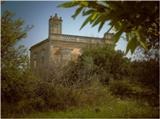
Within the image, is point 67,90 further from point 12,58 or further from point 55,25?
point 55,25

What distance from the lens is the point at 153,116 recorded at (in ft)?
35.5

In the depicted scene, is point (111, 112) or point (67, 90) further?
point (67, 90)

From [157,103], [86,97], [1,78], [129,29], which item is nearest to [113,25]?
[129,29]

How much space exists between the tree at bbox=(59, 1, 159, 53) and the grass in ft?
29.2

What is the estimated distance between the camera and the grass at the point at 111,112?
436 inches

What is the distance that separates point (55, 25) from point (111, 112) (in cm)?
1730

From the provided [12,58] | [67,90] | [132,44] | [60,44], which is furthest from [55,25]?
[132,44]

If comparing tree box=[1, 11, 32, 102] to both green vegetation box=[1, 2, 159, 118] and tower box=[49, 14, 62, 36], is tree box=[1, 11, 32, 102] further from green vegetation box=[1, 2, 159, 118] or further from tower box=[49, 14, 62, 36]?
tower box=[49, 14, 62, 36]

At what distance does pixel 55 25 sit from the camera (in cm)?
2814

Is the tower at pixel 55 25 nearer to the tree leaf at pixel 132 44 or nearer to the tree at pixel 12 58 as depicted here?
the tree at pixel 12 58

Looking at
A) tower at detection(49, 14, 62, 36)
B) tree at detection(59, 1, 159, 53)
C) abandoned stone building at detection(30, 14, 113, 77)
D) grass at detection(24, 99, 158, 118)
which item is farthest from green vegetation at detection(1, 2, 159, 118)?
abandoned stone building at detection(30, 14, 113, 77)

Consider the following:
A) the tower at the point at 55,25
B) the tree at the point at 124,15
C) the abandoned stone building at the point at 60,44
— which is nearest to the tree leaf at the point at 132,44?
the tree at the point at 124,15

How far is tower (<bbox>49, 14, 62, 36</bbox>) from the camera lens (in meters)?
27.0

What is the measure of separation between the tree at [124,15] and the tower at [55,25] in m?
24.7
